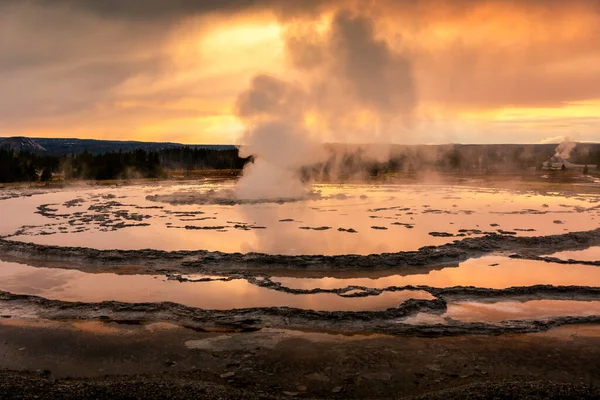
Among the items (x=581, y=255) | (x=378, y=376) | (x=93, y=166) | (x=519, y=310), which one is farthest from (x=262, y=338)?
(x=93, y=166)

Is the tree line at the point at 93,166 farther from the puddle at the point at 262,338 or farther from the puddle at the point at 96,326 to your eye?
the puddle at the point at 262,338

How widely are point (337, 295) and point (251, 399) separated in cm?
604

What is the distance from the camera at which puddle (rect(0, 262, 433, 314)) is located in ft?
42.1

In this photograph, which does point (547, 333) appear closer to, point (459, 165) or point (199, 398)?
point (199, 398)

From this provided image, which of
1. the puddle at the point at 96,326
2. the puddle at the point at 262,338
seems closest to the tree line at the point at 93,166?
the puddle at the point at 96,326

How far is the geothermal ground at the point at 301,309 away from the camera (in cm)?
866

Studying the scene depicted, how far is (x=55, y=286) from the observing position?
14.8 meters

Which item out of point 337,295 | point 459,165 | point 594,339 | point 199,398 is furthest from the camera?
point 459,165

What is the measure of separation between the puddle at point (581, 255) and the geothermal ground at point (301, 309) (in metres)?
0.15

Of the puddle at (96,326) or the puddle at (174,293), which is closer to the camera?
the puddle at (96,326)

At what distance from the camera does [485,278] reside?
49.8 ft

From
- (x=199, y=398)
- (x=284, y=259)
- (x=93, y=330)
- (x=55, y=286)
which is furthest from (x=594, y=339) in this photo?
(x=55, y=286)

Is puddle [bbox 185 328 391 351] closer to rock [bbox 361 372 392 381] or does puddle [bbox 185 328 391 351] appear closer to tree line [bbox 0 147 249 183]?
rock [bbox 361 372 392 381]

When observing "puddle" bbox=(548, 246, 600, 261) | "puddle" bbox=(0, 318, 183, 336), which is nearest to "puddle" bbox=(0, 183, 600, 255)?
"puddle" bbox=(548, 246, 600, 261)
